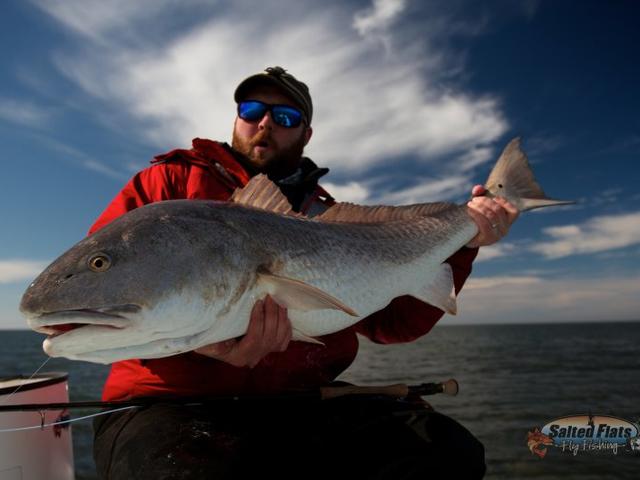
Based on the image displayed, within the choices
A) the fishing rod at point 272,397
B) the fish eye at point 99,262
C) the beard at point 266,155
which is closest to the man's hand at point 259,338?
the fishing rod at point 272,397

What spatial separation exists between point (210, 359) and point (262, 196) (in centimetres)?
119

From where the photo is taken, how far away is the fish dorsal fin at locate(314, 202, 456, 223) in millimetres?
3332

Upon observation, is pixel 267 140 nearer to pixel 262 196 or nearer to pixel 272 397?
pixel 262 196

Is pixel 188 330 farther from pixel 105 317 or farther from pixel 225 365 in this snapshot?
pixel 225 365

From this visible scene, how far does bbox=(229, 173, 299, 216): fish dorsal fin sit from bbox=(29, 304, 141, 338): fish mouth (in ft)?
3.48

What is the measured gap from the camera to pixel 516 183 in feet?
14.3

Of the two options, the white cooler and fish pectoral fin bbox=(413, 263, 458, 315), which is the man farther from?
the white cooler

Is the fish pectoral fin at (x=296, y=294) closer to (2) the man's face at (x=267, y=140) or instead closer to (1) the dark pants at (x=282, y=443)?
(1) the dark pants at (x=282, y=443)

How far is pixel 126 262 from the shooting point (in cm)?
210

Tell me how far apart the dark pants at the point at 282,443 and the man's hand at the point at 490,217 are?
164cm

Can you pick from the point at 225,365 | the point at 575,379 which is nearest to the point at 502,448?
the point at 225,365

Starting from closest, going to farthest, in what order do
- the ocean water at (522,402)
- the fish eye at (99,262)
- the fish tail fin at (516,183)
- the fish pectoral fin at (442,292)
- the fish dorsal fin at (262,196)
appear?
the fish eye at (99,262)
the fish dorsal fin at (262,196)
the fish pectoral fin at (442,292)
the fish tail fin at (516,183)
the ocean water at (522,402)

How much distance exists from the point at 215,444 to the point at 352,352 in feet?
5.35

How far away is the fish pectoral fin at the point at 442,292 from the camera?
3764 mm
